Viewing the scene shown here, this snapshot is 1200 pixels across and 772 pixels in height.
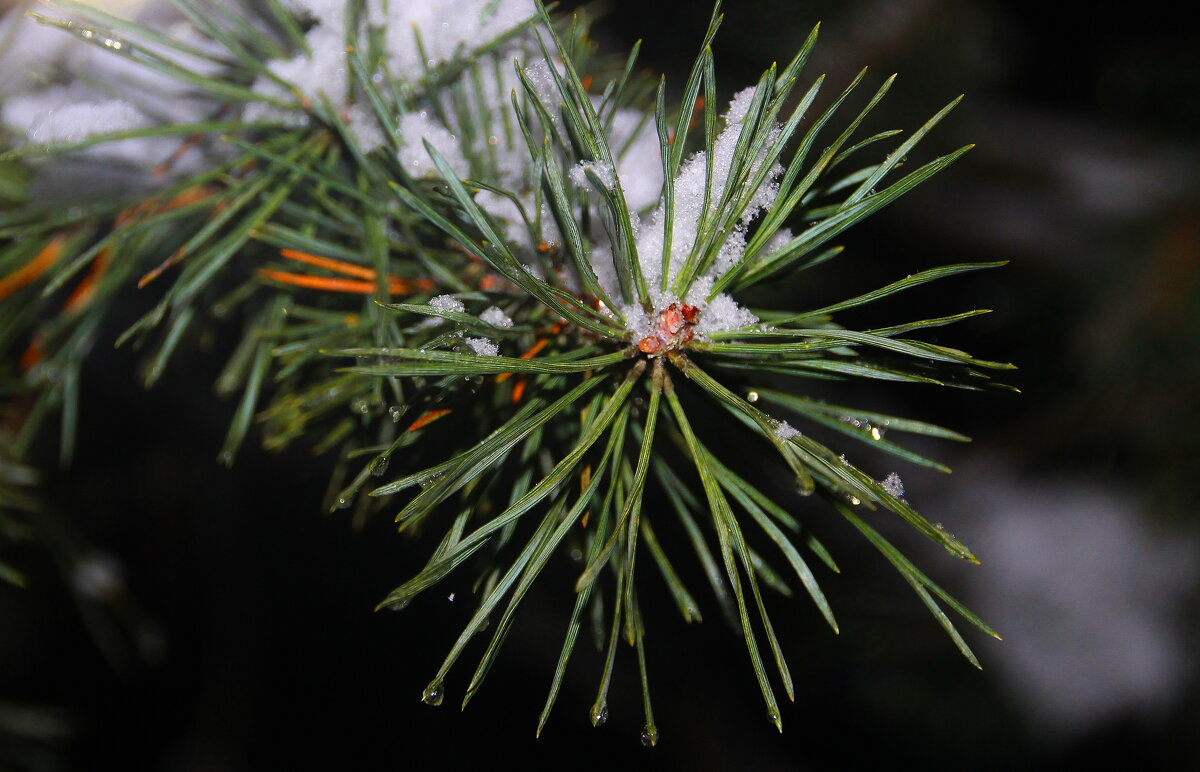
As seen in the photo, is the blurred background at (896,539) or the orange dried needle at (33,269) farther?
the blurred background at (896,539)

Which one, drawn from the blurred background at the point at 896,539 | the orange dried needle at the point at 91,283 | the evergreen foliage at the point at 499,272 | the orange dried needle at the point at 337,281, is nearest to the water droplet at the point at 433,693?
the evergreen foliage at the point at 499,272

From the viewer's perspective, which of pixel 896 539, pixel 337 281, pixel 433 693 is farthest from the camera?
pixel 896 539

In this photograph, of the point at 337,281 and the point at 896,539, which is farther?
the point at 896,539

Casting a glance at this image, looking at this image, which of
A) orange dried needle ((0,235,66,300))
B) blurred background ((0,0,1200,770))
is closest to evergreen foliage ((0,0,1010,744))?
orange dried needle ((0,235,66,300))

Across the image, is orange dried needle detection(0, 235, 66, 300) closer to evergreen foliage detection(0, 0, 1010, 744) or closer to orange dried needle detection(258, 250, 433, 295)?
evergreen foliage detection(0, 0, 1010, 744)

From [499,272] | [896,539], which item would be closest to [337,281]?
[499,272]

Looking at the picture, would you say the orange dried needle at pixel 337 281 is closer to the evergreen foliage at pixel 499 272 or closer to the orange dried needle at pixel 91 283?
the evergreen foliage at pixel 499 272

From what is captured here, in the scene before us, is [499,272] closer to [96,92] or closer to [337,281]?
[337,281]

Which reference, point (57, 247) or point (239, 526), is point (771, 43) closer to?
point (57, 247)

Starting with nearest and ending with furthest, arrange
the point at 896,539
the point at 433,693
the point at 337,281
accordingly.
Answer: the point at 433,693, the point at 337,281, the point at 896,539
